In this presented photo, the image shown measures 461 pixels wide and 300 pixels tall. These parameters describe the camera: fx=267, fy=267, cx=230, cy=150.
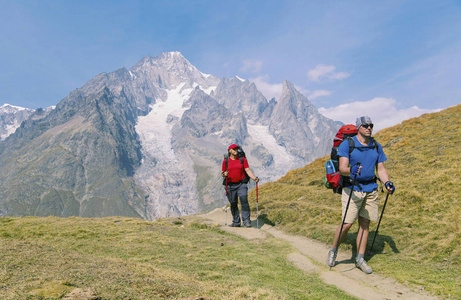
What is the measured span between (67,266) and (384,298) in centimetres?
793

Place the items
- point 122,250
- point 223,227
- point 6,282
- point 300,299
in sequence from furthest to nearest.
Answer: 1. point 223,227
2. point 122,250
3. point 300,299
4. point 6,282

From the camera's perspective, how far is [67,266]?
22.0ft

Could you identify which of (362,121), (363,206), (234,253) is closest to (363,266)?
(363,206)

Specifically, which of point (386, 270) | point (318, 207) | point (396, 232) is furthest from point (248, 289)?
point (318, 207)

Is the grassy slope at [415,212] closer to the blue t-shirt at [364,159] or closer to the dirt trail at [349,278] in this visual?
the dirt trail at [349,278]

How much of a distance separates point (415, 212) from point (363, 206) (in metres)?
5.06

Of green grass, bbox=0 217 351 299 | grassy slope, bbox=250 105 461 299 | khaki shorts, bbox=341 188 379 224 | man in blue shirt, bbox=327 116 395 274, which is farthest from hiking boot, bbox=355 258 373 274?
green grass, bbox=0 217 351 299

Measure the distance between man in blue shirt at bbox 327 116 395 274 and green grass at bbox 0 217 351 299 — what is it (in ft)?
7.83

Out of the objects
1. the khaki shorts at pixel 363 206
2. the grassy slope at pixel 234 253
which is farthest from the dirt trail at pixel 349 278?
the khaki shorts at pixel 363 206

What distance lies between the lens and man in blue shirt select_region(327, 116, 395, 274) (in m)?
8.91

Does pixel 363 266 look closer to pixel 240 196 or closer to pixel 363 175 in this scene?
pixel 363 175

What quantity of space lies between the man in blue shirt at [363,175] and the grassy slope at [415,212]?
141 cm

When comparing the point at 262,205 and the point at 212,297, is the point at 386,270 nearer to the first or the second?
the point at 212,297

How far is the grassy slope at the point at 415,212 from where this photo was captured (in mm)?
8406
